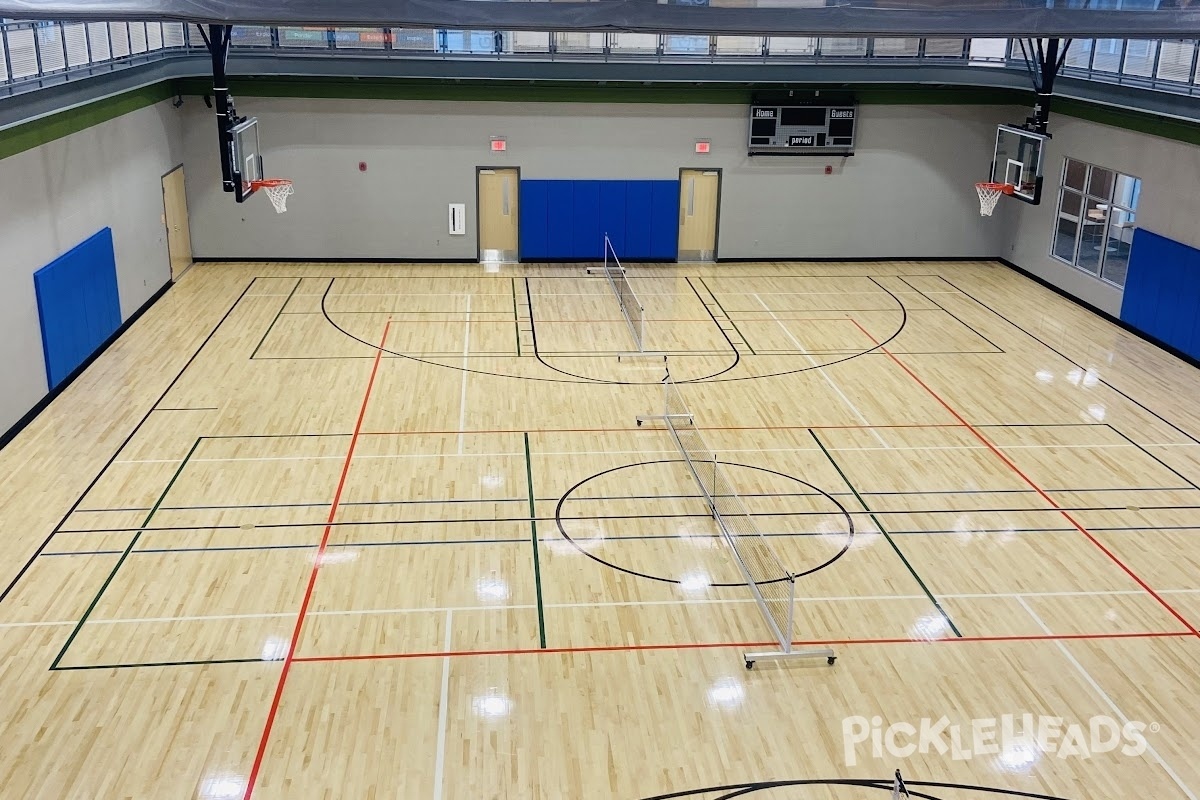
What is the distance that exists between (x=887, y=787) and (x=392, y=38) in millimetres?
21162

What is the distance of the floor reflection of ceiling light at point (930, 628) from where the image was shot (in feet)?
39.8

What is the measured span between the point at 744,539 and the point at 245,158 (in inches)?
519

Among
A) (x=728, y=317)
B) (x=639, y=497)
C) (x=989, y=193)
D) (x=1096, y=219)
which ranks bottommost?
(x=639, y=497)

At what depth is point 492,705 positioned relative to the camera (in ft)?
35.5

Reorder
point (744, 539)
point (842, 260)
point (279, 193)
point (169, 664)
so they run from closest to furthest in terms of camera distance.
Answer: point (169, 664) < point (744, 539) < point (279, 193) < point (842, 260)

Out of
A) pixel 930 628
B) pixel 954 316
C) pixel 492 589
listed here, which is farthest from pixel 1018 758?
pixel 954 316

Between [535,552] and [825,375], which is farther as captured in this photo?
[825,375]

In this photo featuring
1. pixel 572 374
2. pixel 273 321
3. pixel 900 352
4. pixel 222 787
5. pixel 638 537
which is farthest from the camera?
pixel 273 321

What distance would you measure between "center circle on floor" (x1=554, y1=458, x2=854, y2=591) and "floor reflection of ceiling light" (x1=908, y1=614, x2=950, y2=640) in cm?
150

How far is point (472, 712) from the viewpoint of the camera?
10.7 meters

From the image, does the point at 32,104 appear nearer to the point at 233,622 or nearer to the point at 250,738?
the point at 233,622

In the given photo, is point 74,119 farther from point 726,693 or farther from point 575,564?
point 726,693

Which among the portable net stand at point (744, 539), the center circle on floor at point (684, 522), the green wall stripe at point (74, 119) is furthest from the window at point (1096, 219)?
the green wall stripe at point (74, 119)

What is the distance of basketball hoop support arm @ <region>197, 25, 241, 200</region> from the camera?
17469mm
